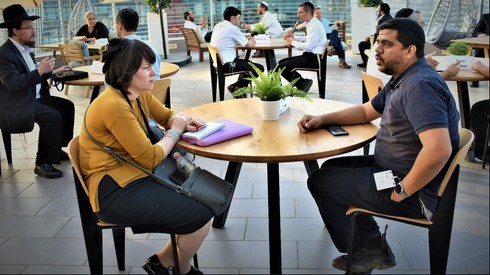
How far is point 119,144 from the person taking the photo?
6.77 ft

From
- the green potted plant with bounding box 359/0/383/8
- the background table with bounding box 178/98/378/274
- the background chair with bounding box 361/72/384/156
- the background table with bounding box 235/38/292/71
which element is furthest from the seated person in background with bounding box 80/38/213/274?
the green potted plant with bounding box 359/0/383/8

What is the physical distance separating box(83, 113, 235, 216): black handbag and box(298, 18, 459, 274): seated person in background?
17.9 inches

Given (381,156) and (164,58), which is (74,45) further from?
(381,156)

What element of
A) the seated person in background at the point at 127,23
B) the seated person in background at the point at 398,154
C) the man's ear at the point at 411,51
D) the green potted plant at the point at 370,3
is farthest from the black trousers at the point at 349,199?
the green potted plant at the point at 370,3

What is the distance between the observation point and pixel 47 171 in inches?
154

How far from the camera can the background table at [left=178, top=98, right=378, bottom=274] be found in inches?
80.3

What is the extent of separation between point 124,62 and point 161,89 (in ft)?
4.90

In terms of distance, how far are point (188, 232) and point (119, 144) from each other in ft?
1.58

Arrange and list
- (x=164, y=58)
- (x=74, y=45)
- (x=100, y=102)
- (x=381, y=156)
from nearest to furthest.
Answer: (x=100, y=102) → (x=381, y=156) → (x=74, y=45) → (x=164, y=58)

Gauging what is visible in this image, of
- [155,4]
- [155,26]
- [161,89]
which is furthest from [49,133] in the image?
[155,26]

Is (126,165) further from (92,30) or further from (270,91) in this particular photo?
(92,30)

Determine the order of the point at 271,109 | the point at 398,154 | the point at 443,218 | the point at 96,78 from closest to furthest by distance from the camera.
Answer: the point at 443,218 < the point at 398,154 < the point at 271,109 < the point at 96,78

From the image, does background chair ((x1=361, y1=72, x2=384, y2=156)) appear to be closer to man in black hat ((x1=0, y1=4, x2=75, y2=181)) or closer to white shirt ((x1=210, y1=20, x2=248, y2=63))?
man in black hat ((x1=0, y1=4, x2=75, y2=181))

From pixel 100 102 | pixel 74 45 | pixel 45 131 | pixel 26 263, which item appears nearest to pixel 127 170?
pixel 100 102
